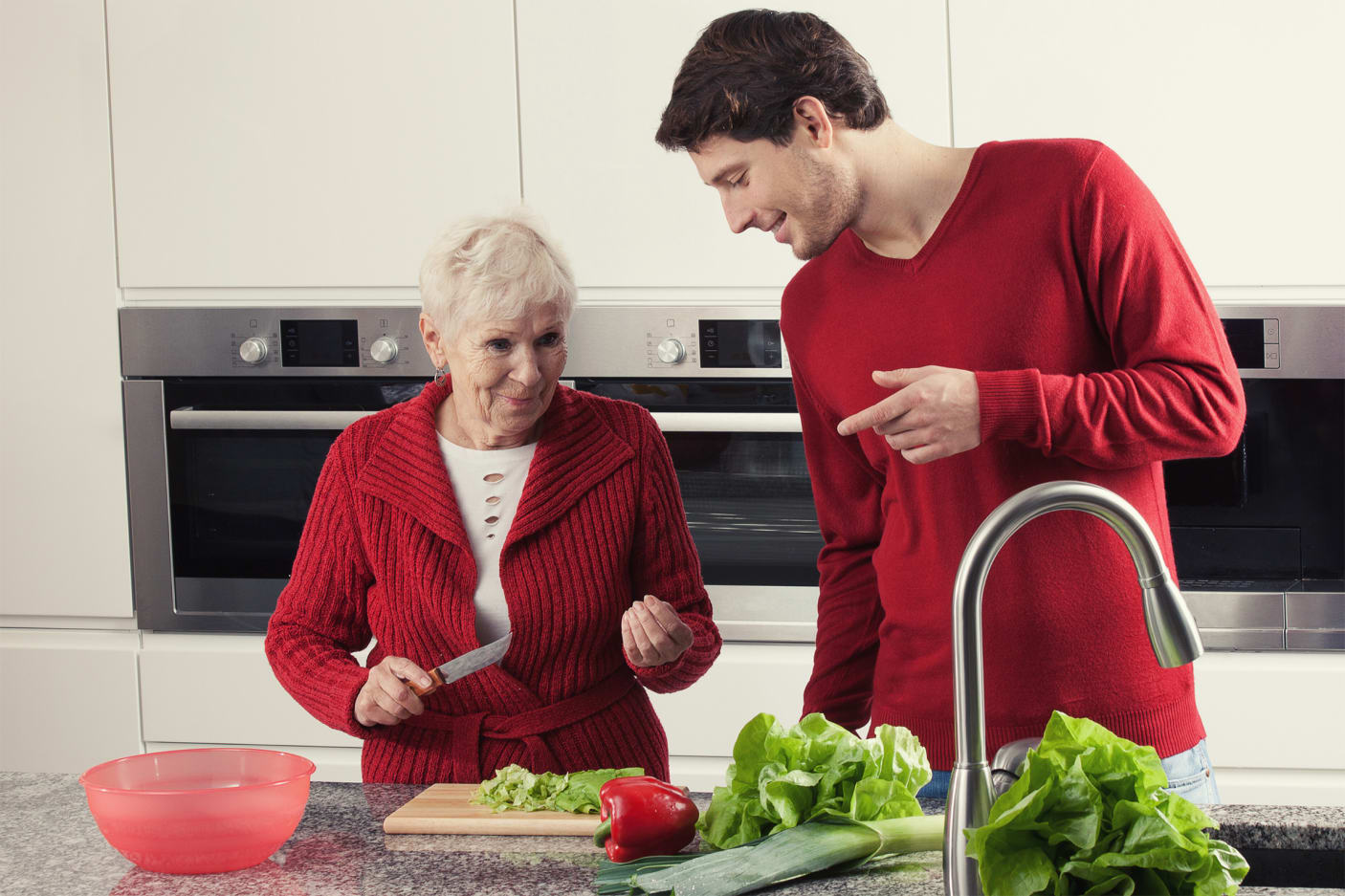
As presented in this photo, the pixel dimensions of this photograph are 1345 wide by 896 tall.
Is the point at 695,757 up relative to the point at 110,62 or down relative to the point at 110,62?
down

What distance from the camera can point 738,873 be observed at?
1.00 m

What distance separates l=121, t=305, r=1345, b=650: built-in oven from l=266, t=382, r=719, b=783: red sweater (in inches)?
29.1

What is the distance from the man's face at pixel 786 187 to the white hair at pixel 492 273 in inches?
9.8

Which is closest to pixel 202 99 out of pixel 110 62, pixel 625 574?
pixel 110 62

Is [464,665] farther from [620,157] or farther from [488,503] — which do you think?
[620,157]

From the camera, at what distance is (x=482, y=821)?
119 cm

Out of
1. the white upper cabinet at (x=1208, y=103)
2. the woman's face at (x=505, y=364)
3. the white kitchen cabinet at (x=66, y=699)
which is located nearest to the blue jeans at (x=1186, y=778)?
the woman's face at (x=505, y=364)

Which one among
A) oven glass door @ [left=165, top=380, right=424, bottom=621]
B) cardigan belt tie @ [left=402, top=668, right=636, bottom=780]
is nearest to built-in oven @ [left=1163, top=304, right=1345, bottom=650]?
cardigan belt tie @ [left=402, top=668, right=636, bottom=780]

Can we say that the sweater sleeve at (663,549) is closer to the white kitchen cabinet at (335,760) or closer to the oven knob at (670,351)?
the oven knob at (670,351)

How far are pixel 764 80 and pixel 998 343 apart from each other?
374 mm

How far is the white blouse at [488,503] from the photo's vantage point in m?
1.55

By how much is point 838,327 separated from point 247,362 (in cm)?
139

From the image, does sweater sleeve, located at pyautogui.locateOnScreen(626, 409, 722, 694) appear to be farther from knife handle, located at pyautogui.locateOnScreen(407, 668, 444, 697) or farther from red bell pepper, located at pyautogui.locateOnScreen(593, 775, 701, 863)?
red bell pepper, located at pyautogui.locateOnScreen(593, 775, 701, 863)

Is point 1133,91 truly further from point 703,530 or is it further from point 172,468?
point 172,468
